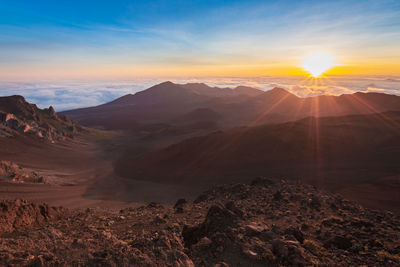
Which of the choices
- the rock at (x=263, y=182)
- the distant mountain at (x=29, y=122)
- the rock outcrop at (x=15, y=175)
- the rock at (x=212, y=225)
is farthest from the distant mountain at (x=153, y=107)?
the rock at (x=212, y=225)

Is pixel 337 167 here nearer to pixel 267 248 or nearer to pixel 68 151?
pixel 267 248

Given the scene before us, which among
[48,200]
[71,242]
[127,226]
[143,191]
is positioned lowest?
[143,191]

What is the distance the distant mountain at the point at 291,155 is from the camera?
2486 centimetres

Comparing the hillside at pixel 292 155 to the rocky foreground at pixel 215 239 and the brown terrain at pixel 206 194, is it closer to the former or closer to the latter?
the brown terrain at pixel 206 194

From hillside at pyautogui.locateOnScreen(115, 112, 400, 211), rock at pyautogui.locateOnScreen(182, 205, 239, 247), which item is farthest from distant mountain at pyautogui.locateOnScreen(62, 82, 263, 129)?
rock at pyautogui.locateOnScreen(182, 205, 239, 247)

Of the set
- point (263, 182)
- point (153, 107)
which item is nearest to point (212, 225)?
point (263, 182)

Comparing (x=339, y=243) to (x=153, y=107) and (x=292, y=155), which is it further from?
(x=153, y=107)

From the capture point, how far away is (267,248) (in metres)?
5.57

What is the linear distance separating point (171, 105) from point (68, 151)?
90083mm

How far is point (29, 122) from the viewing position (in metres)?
53.9

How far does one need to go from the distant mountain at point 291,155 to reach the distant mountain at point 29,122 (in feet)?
82.0

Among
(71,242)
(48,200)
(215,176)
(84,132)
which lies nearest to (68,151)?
(84,132)

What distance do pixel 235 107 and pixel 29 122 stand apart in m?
85.6

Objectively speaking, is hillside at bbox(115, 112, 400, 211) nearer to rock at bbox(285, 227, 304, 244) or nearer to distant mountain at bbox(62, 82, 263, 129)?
rock at bbox(285, 227, 304, 244)
